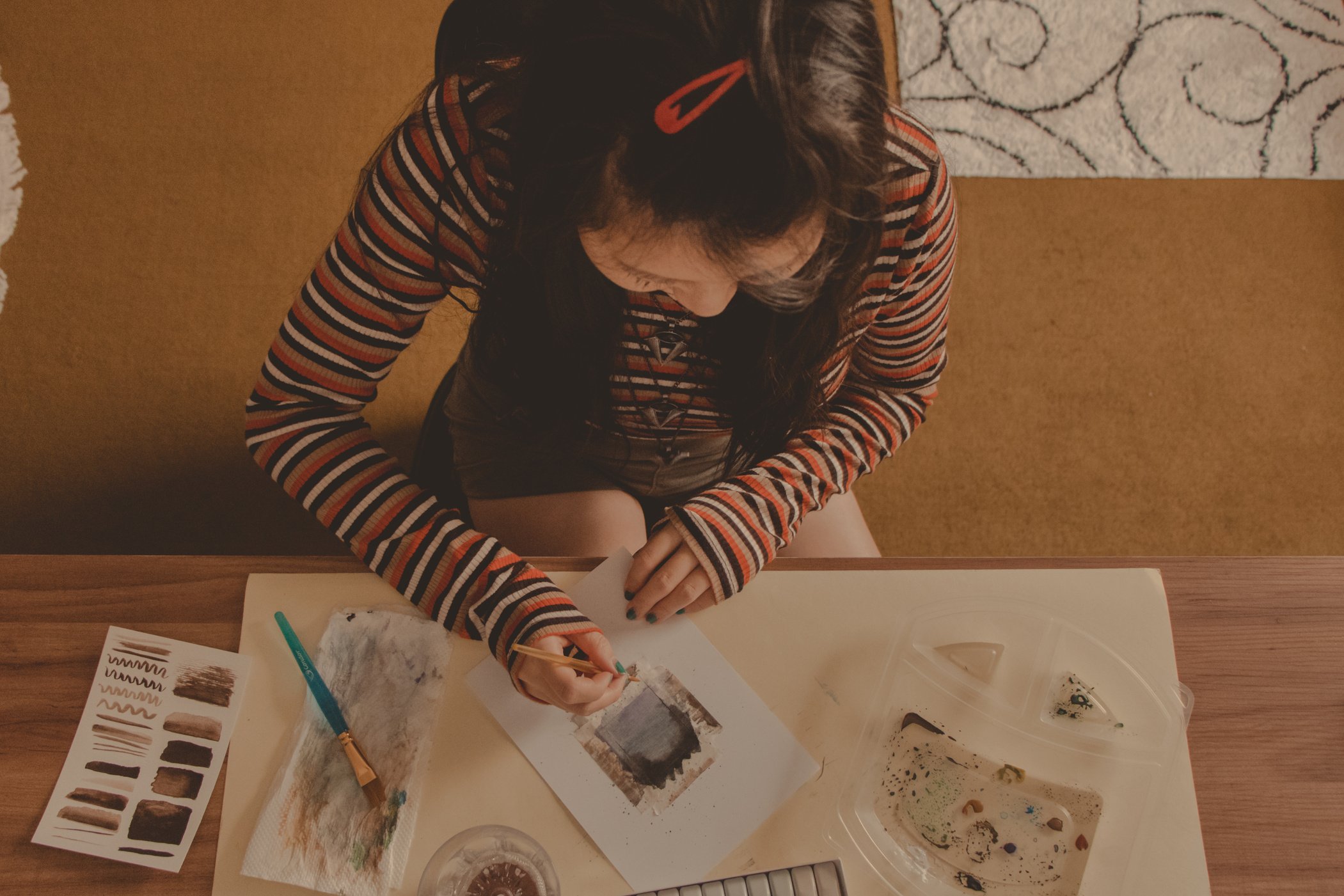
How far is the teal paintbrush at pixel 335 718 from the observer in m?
0.64

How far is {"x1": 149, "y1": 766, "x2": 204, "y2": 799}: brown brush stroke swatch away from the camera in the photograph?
632 millimetres

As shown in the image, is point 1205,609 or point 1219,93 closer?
point 1205,609

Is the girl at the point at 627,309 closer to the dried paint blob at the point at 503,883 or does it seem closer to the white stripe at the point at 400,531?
the white stripe at the point at 400,531

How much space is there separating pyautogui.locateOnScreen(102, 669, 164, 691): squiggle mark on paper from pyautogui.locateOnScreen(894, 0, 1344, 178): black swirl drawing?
1376 mm

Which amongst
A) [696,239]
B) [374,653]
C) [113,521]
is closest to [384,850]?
[374,653]

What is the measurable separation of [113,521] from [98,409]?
17 cm

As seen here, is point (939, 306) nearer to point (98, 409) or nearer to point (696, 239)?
point (696, 239)

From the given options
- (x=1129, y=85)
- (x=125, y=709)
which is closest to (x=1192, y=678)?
(x=125, y=709)

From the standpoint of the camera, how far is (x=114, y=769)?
0.64 meters

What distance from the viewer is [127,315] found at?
4.48ft

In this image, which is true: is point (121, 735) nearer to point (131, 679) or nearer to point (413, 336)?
point (131, 679)

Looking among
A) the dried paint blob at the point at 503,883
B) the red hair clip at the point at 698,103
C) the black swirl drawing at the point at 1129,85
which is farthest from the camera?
the black swirl drawing at the point at 1129,85

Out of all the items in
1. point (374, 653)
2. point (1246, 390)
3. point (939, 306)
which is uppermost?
point (939, 306)

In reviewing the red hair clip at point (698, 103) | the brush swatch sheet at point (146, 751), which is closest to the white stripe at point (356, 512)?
the brush swatch sheet at point (146, 751)
